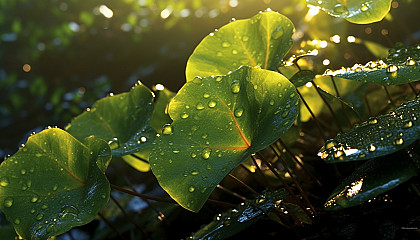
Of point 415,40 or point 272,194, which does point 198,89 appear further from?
point 415,40

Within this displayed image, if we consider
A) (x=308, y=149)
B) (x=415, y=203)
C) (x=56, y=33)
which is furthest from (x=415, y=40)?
(x=56, y=33)

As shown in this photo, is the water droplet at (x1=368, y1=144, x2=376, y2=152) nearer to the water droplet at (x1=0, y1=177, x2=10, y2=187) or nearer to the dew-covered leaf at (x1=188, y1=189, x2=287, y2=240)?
the dew-covered leaf at (x1=188, y1=189, x2=287, y2=240)

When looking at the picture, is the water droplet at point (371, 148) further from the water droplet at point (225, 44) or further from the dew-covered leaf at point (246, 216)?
the water droplet at point (225, 44)

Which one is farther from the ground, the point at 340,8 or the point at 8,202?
the point at 340,8

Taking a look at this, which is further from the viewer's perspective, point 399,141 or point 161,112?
point 161,112

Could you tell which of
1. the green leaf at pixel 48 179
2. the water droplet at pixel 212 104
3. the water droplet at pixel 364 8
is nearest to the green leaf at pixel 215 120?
the water droplet at pixel 212 104

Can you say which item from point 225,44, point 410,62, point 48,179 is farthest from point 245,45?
point 48,179

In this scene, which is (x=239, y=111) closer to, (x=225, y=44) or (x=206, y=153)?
(x=206, y=153)

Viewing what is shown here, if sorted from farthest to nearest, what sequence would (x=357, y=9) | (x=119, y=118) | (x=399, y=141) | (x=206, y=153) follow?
(x=119, y=118) → (x=357, y=9) → (x=206, y=153) → (x=399, y=141)
